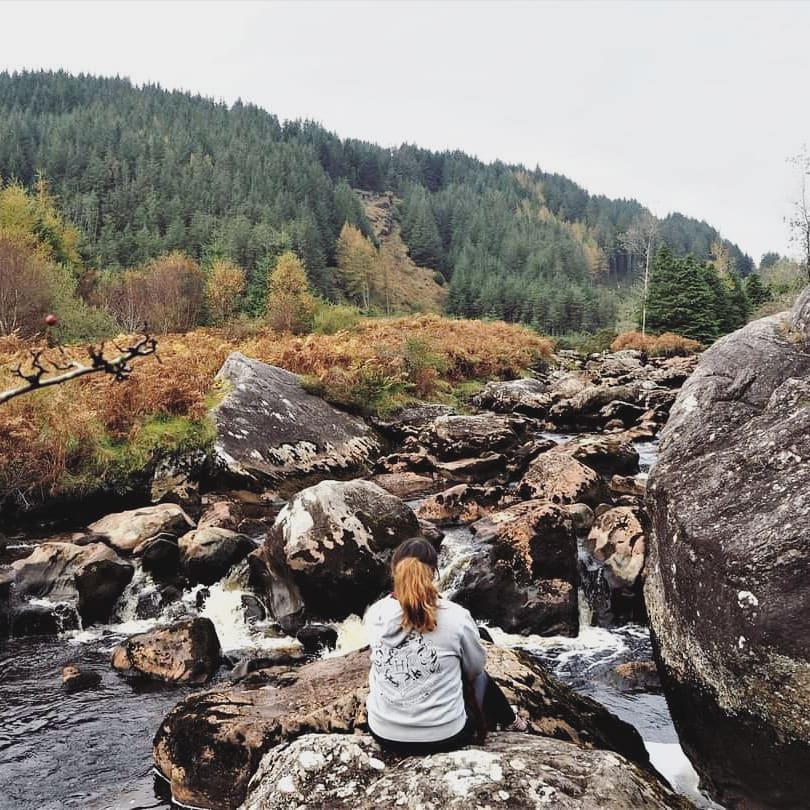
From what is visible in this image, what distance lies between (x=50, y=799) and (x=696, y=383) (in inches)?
327

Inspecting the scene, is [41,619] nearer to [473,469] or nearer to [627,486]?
[473,469]

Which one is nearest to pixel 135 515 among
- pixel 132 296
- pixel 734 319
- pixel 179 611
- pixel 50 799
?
pixel 179 611

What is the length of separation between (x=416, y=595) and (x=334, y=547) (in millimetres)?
5923

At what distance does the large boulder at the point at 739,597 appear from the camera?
4820mm

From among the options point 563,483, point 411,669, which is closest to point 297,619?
point 411,669

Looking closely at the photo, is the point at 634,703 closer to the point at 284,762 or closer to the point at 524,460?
the point at 284,762

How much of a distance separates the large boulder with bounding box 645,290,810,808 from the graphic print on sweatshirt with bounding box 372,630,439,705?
2.33 meters

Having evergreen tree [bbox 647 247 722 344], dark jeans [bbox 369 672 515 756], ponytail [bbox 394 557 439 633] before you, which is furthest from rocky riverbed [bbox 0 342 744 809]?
evergreen tree [bbox 647 247 722 344]

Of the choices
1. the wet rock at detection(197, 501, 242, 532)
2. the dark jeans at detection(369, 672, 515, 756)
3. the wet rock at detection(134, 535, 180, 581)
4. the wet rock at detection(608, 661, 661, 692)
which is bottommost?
the wet rock at detection(134, 535, 180, 581)

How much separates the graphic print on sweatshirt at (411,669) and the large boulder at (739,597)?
91.9 inches

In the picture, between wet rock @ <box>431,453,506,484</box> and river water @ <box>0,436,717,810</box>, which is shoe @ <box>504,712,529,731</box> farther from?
wet rock @ <box>431,453,506,484</box>

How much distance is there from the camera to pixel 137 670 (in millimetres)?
8727

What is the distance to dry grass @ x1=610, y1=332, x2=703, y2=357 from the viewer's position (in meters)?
49.6

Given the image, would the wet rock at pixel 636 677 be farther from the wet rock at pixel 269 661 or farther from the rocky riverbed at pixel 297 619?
the wet rock at pixel 269 661
